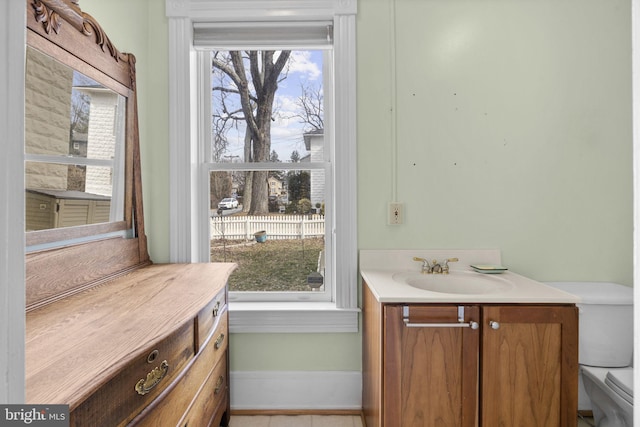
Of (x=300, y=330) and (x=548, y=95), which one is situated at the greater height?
(x=548, y=95)

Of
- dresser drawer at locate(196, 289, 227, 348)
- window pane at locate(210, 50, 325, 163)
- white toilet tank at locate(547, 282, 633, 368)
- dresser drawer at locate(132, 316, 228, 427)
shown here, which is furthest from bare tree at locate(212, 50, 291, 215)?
white toilet tank at locate(547, 282, 633, 368)

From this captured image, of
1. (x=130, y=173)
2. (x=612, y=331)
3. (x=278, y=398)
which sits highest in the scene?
(x=130, y=173)

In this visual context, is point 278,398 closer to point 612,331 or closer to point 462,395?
point 462,395

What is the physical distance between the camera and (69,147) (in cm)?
123

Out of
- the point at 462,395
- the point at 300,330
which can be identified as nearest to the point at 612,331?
the point at 462,395

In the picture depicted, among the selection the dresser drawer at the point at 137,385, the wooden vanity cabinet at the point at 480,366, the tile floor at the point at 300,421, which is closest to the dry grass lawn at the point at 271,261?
the tile floor at the point at 300,421

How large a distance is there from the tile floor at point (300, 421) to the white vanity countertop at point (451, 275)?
0.80 metres

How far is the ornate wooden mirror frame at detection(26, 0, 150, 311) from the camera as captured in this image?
1.10m

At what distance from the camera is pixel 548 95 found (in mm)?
1946

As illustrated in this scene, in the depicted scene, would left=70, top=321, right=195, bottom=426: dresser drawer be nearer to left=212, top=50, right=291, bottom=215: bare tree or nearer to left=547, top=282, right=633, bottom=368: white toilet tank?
left=212, top=50, right=291, bottom=215: bare tree

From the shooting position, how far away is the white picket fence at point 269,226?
2119mm

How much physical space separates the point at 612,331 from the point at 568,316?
0.62 metres

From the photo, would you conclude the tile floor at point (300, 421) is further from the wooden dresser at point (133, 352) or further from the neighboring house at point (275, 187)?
the neighboring house at point (275, 187)

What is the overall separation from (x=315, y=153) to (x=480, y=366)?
1.38 meters
